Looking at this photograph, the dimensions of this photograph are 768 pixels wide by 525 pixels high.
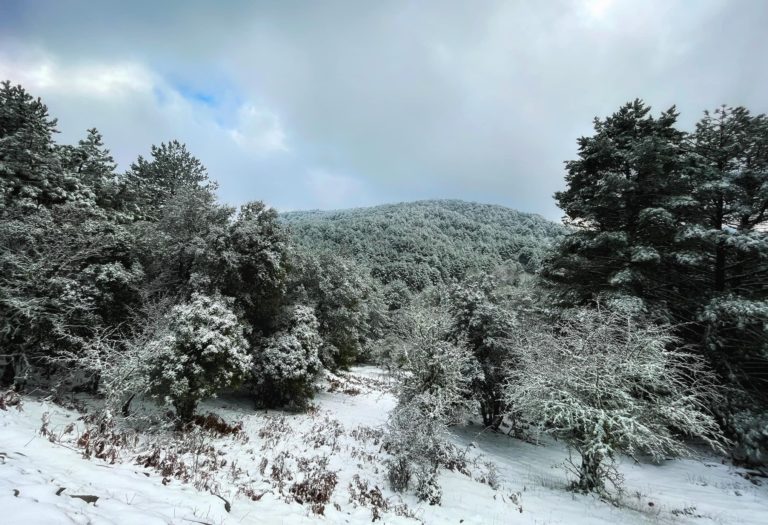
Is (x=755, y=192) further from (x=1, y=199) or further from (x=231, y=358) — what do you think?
(x=1, y=199)

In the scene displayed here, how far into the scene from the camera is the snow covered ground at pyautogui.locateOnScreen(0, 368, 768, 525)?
4121 millimetres

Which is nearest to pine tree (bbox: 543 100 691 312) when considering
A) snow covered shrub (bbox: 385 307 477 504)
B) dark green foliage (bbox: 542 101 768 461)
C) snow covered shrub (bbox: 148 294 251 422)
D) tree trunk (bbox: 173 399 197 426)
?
dark green foliage (bbox: 542 101 768 461)

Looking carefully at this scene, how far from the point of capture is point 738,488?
1036cm

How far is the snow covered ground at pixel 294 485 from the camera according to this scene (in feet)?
13.5

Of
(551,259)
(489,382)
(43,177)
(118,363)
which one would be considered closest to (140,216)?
(43,177)

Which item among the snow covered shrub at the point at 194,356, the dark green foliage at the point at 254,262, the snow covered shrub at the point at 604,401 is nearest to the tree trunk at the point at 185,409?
the snow covered shrub at the point at 194,356

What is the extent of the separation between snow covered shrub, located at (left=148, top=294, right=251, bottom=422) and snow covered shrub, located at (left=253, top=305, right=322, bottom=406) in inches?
117

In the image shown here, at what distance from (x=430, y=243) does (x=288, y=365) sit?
8615 cm

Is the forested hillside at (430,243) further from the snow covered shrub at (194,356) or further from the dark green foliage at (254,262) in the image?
the snow covered shrub at (194,356)

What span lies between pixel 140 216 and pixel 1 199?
8.53 m

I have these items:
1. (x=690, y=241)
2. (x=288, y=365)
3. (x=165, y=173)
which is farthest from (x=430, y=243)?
(x=288, y=365)

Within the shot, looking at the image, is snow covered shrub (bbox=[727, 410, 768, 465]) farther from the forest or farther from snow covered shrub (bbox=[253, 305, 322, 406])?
snow covered shrub (bbox=[253, 305, 322, 406])

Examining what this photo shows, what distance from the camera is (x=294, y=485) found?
682 centimetres

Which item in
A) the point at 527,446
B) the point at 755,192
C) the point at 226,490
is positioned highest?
the point at 755,192
